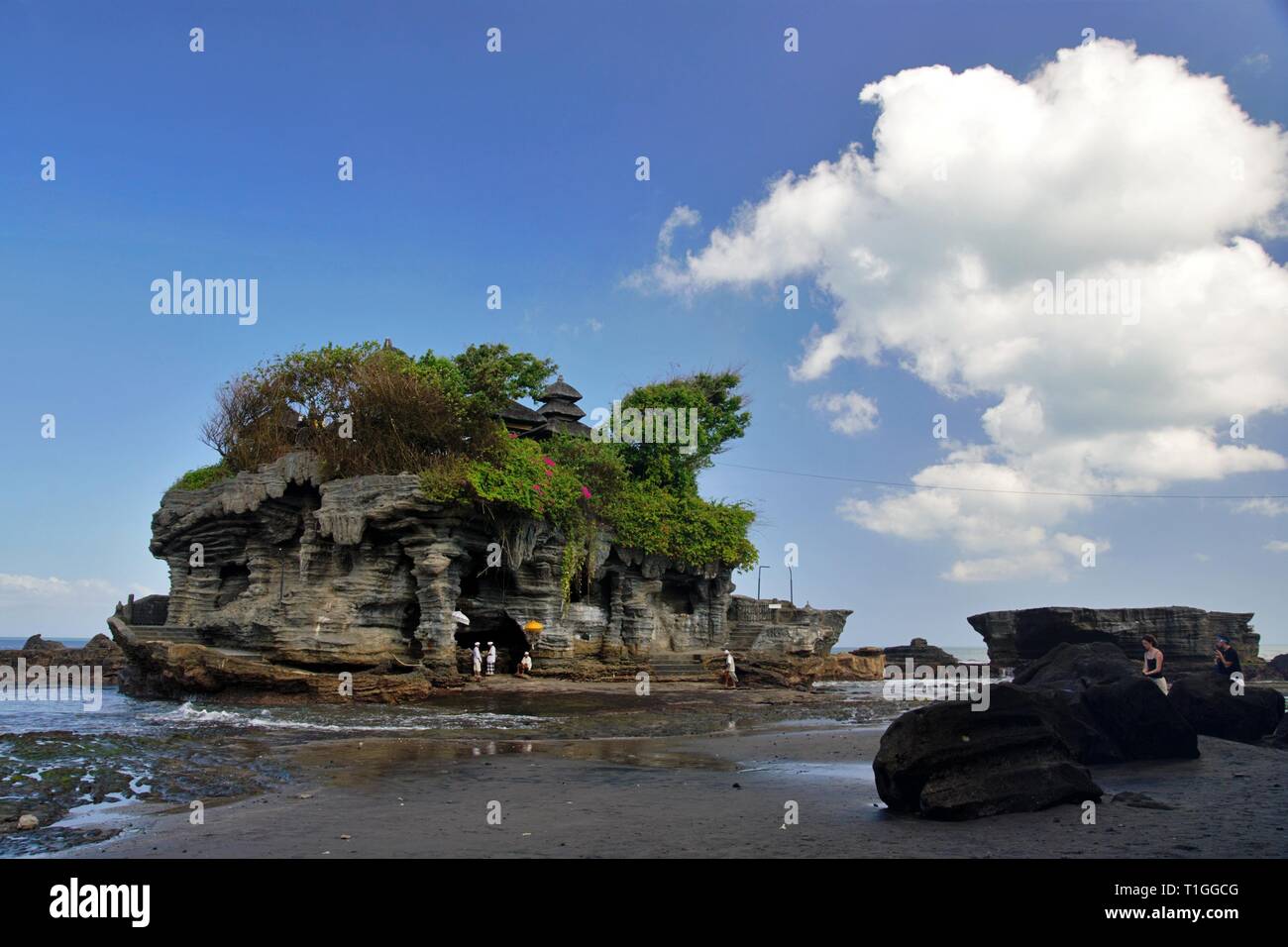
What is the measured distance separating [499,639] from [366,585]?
6988 millimetres

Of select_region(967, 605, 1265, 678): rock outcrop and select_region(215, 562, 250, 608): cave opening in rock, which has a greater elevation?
select_region(215, 562, 250, 608): cave opening in rock

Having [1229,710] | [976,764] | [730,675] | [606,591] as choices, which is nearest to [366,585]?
[606,591]

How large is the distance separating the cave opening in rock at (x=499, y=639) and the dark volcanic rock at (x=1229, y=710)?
70.4ft

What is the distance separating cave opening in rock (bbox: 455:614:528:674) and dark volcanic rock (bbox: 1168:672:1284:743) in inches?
845

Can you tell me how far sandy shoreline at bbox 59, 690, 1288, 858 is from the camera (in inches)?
268

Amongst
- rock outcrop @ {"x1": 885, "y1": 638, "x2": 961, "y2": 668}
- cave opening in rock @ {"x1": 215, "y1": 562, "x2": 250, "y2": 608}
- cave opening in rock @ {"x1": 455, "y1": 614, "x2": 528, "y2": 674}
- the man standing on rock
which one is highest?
cave opening in rock @ {"x1": 215, "y1": 562, "x2": 250, "y2": 608}

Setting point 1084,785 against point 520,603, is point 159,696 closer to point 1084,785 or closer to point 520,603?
point 520,603

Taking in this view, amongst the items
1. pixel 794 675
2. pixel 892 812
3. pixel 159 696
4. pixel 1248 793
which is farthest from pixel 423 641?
pixel 1248 793

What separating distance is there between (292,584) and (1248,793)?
88.5 ft

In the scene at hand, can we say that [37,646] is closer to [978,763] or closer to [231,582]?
[231,582]

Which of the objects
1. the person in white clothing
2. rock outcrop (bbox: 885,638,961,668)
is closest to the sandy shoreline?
the person in white clothing

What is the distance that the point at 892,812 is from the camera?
850 centimetres

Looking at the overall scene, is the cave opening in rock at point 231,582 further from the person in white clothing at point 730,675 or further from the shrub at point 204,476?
the person in white clothing at point 730,675

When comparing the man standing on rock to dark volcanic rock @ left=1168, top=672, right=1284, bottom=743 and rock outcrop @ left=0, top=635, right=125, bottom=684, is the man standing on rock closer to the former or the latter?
dark volcanic rock @ left=1168, top=672, right=1284, bottom=743
